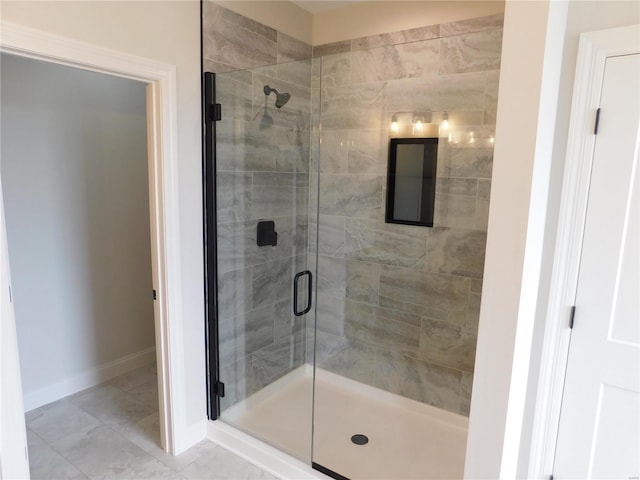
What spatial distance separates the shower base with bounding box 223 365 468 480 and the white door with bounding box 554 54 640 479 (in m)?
0.83

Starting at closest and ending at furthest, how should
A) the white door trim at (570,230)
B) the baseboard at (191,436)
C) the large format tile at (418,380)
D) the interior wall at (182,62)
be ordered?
the white door trim at (570,230), the interior wall at (182,62), the baseboard at (191,436), the large format tile at (418,380)

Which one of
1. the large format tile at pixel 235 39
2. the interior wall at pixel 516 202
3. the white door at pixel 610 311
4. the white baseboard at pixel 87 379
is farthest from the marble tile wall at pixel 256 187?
the white door at pixel 610 311

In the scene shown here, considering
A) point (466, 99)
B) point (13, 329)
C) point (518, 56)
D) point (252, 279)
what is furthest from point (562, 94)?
point (13, 329)

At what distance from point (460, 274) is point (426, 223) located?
0.39 metres

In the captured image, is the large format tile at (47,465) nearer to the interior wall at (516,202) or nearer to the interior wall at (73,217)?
the interior wall at (73,217)

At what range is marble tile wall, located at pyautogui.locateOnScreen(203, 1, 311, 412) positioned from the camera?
2.44m

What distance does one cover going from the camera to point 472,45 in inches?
94.4

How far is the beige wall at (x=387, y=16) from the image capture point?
2.44m

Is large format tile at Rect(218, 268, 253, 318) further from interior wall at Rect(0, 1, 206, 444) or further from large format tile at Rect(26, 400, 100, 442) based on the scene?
large format tile at Rect(26, 400, 100, 442)

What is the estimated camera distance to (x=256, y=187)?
2637 mm

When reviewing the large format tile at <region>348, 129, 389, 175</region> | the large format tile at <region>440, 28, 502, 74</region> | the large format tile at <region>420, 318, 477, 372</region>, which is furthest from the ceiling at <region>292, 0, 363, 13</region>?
the large format tile at <region>420, 318, 477, 372</region>

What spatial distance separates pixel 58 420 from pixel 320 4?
3.31 metres

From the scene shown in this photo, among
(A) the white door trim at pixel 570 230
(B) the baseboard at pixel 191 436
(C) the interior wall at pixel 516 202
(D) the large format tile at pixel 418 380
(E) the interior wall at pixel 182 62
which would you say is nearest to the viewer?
(C) the interior wall at pixel 516 202

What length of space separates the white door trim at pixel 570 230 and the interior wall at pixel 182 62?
1812mm
